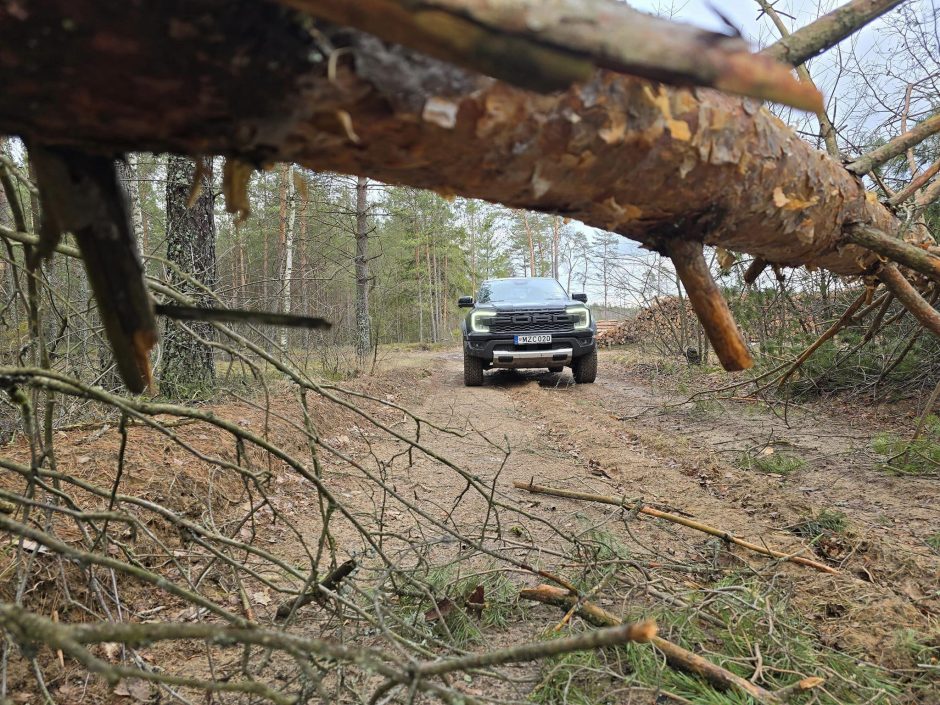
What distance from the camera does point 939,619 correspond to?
201cm

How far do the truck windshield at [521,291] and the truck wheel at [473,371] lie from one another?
1.18 m

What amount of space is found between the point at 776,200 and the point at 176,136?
4.32 ft

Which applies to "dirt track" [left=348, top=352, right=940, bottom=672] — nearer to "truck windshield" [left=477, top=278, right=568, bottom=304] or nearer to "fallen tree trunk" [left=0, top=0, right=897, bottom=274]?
"fallen tree trunk" [left=0, top=0, right=897, bottom=274]

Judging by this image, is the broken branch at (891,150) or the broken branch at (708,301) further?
the broken branch at (891,150)

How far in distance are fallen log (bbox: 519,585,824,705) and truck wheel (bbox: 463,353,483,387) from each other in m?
7.04

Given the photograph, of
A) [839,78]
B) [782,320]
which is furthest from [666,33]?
[782,320]

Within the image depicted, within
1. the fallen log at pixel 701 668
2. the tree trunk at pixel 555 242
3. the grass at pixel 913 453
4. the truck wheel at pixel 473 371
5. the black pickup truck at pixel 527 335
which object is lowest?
the fallen log at pixel 701 668

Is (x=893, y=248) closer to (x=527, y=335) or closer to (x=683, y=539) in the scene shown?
(x=683, y=539)

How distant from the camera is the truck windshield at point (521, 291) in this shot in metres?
9.73

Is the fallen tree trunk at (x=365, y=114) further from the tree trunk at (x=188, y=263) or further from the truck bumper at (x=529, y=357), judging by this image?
the truck bumper at (x=529, y=357)

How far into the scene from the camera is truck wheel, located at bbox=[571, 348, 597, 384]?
9250 mm

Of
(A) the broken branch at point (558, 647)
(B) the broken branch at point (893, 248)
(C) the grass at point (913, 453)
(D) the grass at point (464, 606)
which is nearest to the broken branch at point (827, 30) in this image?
(B) the broken branch at point (893, 248)

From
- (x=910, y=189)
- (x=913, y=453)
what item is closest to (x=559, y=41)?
(x=910, y=189)

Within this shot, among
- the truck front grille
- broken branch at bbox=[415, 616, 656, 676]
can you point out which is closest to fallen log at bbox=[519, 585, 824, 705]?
broken branch at bbox=[415, 616, 656, 676]
